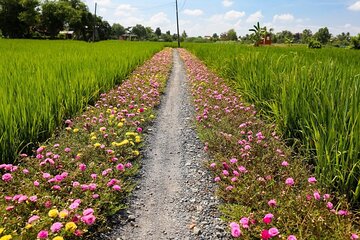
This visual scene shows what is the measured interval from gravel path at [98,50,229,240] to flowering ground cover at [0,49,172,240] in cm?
19

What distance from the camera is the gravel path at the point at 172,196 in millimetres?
2494

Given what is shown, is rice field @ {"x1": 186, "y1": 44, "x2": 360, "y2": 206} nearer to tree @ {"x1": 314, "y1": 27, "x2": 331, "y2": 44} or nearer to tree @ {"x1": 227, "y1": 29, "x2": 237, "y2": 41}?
tree @ {"x1": 227, "y1": 29, "x2": 237, "y2": 41}

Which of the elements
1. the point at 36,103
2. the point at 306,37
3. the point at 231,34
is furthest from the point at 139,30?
the point at 36,103

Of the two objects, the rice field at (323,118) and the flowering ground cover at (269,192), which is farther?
the rice field at (323,118)

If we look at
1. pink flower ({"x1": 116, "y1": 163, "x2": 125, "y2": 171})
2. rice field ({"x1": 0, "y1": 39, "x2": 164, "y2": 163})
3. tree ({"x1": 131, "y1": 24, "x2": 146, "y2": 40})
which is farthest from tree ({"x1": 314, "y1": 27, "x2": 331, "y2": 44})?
pink flower ({"x1": 116, "y1": 163, "x2": 125, "y2": 171})

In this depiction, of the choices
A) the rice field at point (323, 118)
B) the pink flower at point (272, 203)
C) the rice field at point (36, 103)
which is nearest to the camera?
the pink flower at point (272, 203)

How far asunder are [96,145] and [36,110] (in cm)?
107

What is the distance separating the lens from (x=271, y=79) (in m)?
5.46

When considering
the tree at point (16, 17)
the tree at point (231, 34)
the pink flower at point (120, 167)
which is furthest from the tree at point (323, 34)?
the pink flower at point (120, 167)

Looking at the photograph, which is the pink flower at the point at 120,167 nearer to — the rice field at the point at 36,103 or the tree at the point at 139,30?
the rice field at the point at 36,103

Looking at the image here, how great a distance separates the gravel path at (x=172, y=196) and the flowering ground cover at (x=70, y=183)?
0.19m

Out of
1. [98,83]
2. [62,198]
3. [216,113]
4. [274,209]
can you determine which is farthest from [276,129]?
[98,83]

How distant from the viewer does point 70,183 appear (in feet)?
9.45

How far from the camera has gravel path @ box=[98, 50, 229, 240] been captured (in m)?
2.49
